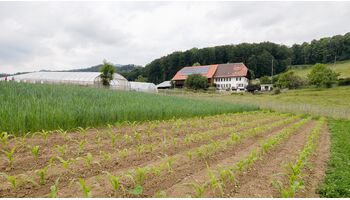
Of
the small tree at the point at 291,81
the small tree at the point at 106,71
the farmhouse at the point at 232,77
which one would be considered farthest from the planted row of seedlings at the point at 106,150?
the farmhouse at the point at 232,77

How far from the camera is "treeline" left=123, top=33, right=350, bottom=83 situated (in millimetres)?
78062

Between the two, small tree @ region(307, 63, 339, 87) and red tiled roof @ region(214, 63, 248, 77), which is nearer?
small tree @ region(307, 63, 339, 87)

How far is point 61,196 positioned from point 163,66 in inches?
3571

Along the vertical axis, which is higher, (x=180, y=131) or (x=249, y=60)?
(x=249, y=60)

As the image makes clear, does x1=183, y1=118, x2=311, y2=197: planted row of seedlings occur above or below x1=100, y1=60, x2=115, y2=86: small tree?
below

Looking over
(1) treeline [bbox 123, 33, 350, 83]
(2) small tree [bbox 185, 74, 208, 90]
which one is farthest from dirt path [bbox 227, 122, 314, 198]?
(1) treeline [bbox 123, 33, 350, 83]

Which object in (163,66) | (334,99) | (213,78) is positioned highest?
(163,66)

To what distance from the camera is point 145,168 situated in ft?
12.0

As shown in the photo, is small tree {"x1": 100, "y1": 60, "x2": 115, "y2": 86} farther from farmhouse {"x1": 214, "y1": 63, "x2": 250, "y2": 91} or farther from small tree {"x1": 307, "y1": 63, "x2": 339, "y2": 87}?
small tree {"x1": 307, "y1": 63, "x2": 339, "y2": 87}

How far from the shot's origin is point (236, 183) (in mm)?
3719

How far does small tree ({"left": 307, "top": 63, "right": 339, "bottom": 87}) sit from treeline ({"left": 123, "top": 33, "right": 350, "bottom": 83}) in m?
31.2

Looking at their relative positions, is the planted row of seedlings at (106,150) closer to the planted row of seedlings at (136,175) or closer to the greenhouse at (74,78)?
the planted row of seedlings at (136,175)

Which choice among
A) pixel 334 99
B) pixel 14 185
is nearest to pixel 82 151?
pixel 14 185

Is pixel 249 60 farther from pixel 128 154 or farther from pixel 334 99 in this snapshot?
pixel 128 154
